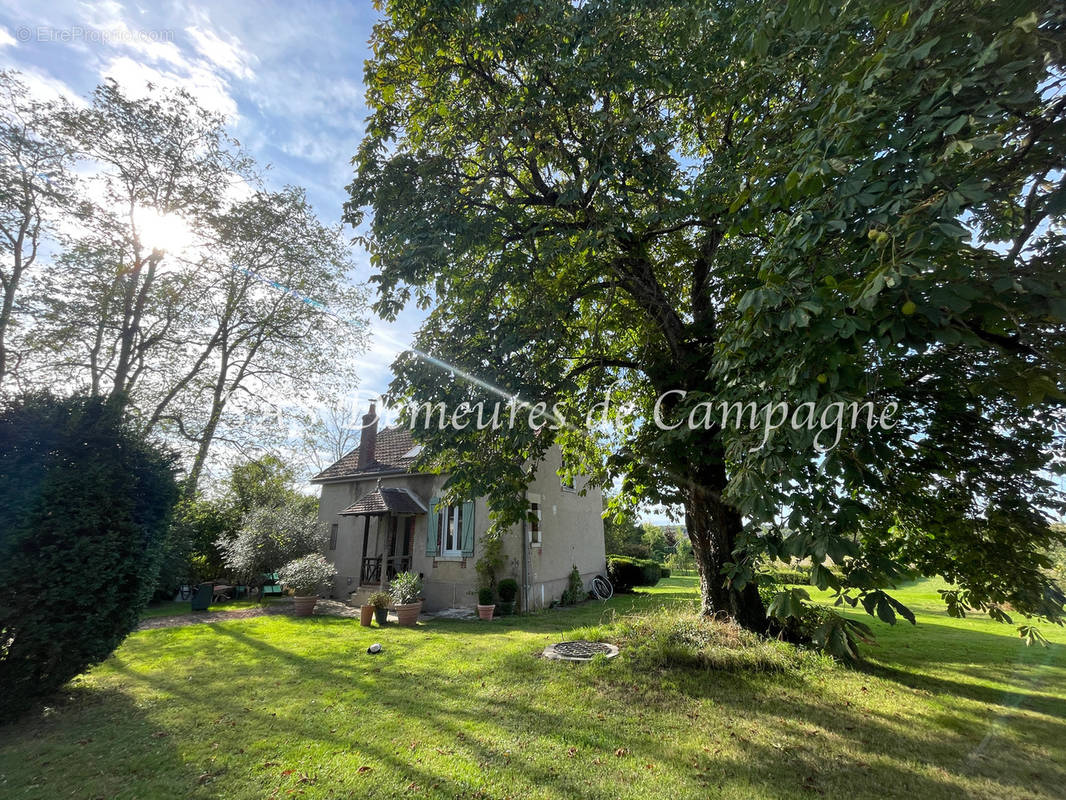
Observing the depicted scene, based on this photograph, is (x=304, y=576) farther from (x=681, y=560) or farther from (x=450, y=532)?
(x=681, y=560)

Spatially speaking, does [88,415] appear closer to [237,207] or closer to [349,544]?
[237,207]

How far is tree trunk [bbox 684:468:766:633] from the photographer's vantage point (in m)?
7.41

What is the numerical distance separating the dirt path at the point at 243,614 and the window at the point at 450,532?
2.95 meters

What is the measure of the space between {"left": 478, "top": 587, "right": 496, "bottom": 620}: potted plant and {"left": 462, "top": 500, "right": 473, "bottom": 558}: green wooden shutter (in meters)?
1.21

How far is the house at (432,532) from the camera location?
43.5ft

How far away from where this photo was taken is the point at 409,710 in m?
5.35

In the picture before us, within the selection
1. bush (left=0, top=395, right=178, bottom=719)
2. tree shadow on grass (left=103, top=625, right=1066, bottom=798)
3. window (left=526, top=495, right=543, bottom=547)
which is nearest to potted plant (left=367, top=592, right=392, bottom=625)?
window (left=526, top=495, right=543, bottom=547)

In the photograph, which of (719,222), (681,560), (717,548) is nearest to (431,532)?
(717,548)

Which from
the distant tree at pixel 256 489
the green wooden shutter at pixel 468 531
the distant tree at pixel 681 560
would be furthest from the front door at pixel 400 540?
the distant tree at pixel 681 560

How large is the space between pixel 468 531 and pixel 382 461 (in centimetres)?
535

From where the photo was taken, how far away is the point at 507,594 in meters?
12.6

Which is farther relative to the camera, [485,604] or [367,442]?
[367,442]

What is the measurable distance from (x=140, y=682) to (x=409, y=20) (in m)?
10.0

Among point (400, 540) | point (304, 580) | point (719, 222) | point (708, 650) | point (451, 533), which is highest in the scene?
point (719, 222)
